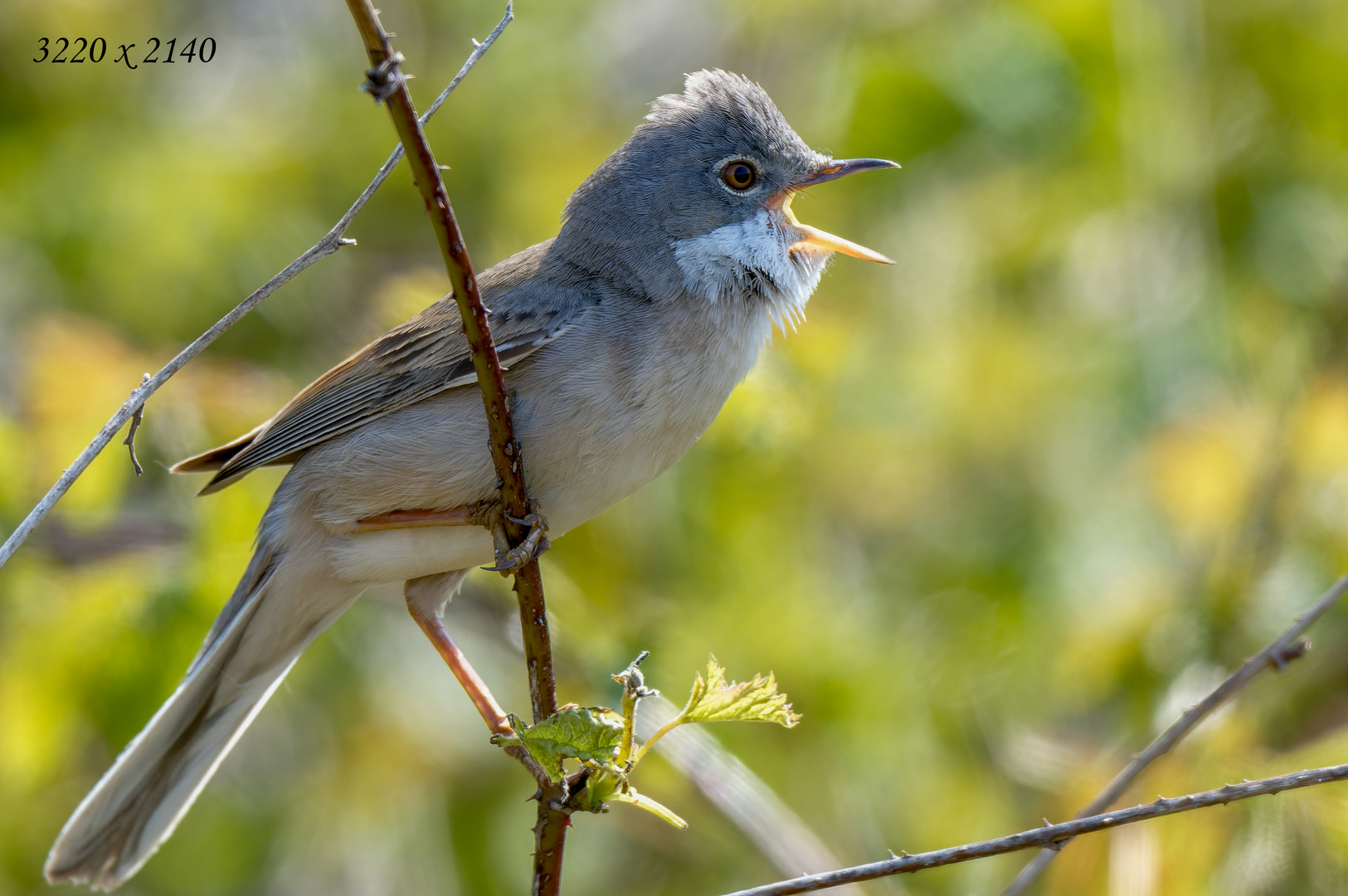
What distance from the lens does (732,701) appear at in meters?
2.51

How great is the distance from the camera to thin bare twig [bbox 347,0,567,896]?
78.7 inches

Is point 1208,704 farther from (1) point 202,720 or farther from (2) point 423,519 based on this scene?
(1) point 202,720

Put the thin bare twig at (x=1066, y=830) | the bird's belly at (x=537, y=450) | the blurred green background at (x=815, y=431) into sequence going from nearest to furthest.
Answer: the thin bare twig at (x=1066, y=830), the bird's belly at (x=537, y=450), the blurred green background at (x=815, y=431)

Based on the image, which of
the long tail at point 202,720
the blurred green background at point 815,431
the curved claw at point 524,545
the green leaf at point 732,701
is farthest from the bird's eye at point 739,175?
the green leaf at point 732,701

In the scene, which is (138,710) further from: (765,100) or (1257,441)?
(1257,441)

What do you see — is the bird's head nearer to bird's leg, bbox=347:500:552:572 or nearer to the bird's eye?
the bird's eye

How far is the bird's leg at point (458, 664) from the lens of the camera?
12.2 feet

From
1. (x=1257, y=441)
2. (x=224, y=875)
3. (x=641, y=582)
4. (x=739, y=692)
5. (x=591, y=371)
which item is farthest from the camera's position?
(x=224, y=875)

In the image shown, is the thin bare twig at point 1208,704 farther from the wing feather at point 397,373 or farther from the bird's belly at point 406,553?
the wing feather at point 397,373

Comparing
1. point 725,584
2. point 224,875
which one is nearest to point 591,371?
point 725,584

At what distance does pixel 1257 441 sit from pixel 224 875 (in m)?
4.93

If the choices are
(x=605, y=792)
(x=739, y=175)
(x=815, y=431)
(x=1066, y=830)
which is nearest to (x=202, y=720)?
(x=605, y=792)

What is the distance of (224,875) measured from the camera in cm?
581

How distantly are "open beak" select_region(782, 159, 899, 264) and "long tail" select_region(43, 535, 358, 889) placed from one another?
1832mm
